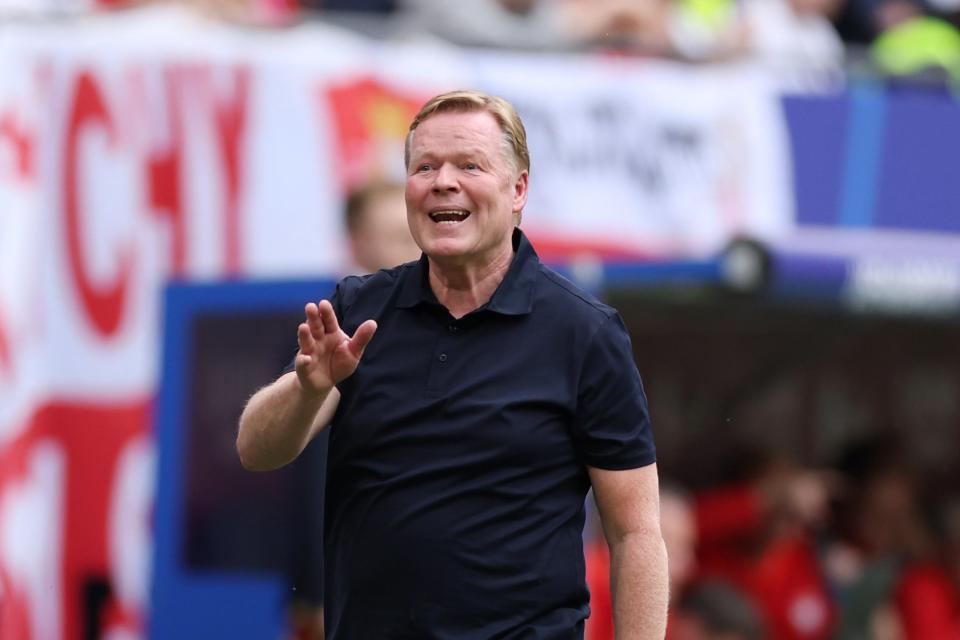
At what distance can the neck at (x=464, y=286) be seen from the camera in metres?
3.70

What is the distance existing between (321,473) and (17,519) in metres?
1.16

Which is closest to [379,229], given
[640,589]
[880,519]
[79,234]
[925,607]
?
[79,234]

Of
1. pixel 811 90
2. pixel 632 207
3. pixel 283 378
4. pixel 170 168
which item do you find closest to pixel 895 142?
pixel 811 90

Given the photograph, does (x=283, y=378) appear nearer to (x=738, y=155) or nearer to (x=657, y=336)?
→ (x=738, y=155)

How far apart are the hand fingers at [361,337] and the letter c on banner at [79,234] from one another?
3.49m

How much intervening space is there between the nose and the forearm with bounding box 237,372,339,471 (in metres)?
0.39

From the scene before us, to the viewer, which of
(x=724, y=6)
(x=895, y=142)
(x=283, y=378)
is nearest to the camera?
(x=283, y=378)

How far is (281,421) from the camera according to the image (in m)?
3.58

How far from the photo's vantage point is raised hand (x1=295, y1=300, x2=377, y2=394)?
11.3 feet

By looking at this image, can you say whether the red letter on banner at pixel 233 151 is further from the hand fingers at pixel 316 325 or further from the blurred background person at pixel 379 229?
the hand fingers at pixel 316 325

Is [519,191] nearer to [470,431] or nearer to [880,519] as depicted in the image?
[470,431]

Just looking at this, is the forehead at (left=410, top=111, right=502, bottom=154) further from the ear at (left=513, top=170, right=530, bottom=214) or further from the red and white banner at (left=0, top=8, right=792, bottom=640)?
the red and white banner at (left=0, top=8, right=792, bottom=640)

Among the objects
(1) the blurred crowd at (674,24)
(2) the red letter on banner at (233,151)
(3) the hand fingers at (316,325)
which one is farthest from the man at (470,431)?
(1) the blurred crowd at (674,24)

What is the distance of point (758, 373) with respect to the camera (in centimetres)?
955
